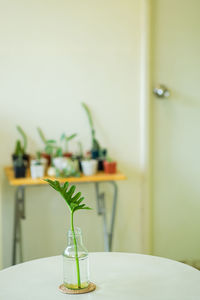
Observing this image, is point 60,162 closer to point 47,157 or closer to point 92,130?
point 47,157

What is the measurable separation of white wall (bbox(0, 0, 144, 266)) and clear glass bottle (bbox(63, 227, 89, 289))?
5.09 ft

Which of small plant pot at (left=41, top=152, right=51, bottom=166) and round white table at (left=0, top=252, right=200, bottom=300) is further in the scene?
small plant pot at (left=41, top=152, right=51, bottom=166)

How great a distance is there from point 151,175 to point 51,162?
775 mm

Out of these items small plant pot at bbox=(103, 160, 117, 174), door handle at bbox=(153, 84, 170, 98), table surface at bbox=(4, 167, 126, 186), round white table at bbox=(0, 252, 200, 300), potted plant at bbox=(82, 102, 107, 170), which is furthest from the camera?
door handle at bbox=(153, 84, 170, 98)

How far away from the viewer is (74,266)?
1722 millimetres

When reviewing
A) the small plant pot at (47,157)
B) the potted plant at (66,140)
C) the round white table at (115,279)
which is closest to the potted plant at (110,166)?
the potted plant at (66,140)

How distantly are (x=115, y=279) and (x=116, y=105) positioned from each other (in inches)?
69.4

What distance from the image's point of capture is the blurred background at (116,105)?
3143mm

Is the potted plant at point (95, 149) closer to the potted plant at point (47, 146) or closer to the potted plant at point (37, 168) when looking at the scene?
the potted plant at point (47, 146)

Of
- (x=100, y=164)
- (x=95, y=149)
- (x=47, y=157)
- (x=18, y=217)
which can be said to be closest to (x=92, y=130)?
(x=95, y=149)

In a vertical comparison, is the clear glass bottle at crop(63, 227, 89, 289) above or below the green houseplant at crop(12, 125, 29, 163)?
below

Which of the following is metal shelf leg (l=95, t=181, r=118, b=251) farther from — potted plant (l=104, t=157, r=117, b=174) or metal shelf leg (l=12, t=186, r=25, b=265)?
metal shelf leg (l=12, t=186, r=25, b=265)

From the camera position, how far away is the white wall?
3.12 meters

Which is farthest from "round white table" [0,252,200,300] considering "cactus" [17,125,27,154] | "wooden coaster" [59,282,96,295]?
"cactus" [17,125,27,154]
